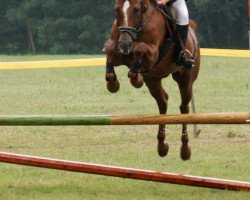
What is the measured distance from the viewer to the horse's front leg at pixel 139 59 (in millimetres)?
8422

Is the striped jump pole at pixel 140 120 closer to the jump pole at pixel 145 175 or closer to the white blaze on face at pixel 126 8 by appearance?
the jump pole at pixel 145 175

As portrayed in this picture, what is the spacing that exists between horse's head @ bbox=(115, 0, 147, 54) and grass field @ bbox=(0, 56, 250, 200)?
1.50 metres

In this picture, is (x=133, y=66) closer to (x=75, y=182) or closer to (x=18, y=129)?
(x=75, y=182)

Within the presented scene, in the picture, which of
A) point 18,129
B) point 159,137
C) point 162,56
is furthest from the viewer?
point 18,129

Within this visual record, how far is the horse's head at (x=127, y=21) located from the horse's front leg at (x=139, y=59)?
0.08 meters

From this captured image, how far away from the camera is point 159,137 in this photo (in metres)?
10.3

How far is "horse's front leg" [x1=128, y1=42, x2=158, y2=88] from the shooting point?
842 cm

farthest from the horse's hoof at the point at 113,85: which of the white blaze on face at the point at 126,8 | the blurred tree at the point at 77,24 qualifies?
the blurred tree at the point at 77,24

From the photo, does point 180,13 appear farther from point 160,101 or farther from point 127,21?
point 160,101

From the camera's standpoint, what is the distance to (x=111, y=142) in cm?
1344

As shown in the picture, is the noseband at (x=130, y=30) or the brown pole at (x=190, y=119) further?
the noseband at (x=130, y=30)

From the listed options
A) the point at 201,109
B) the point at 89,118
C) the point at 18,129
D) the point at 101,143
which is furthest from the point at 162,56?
the point at 201,109

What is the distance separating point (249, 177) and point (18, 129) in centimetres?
631

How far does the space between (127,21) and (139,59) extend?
0.40 metres
